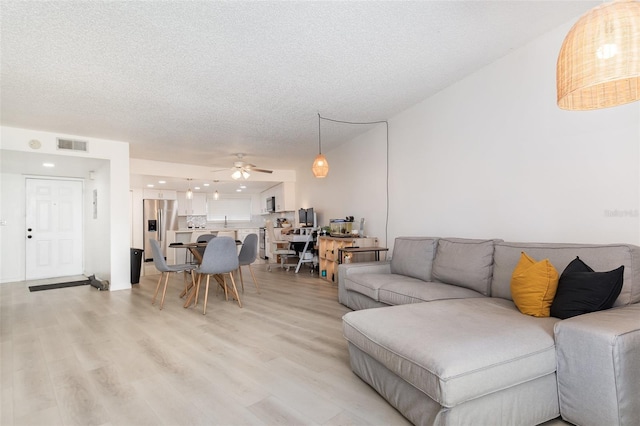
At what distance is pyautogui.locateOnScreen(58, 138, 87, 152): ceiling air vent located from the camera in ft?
16.0

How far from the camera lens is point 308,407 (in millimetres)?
1789

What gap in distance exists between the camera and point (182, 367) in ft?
7.65

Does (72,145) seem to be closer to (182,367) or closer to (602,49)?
(182,367)

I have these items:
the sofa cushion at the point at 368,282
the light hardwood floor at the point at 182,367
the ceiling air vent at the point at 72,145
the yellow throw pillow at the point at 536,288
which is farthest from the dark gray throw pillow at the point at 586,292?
the ceiling air vent at the point at 72,145

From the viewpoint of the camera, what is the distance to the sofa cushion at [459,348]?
1.39 m

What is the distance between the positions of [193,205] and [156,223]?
1.77 m

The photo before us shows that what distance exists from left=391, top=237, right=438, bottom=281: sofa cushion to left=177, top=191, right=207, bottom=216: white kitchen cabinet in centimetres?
849

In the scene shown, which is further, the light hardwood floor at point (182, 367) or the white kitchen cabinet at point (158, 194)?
the white kitchen cabinet at point (158, 194)

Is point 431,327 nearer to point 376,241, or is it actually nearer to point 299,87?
point 299,87

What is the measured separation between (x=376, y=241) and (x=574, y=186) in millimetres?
2929

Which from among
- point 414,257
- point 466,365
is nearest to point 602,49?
point 466,365

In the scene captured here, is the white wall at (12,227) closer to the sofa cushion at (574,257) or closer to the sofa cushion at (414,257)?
the sofa cushion at (414,257)

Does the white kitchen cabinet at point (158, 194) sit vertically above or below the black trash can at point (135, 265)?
above

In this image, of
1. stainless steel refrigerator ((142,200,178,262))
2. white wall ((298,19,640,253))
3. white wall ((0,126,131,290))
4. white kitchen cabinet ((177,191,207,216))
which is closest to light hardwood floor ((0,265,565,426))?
white wall ((0,126,131,290))
